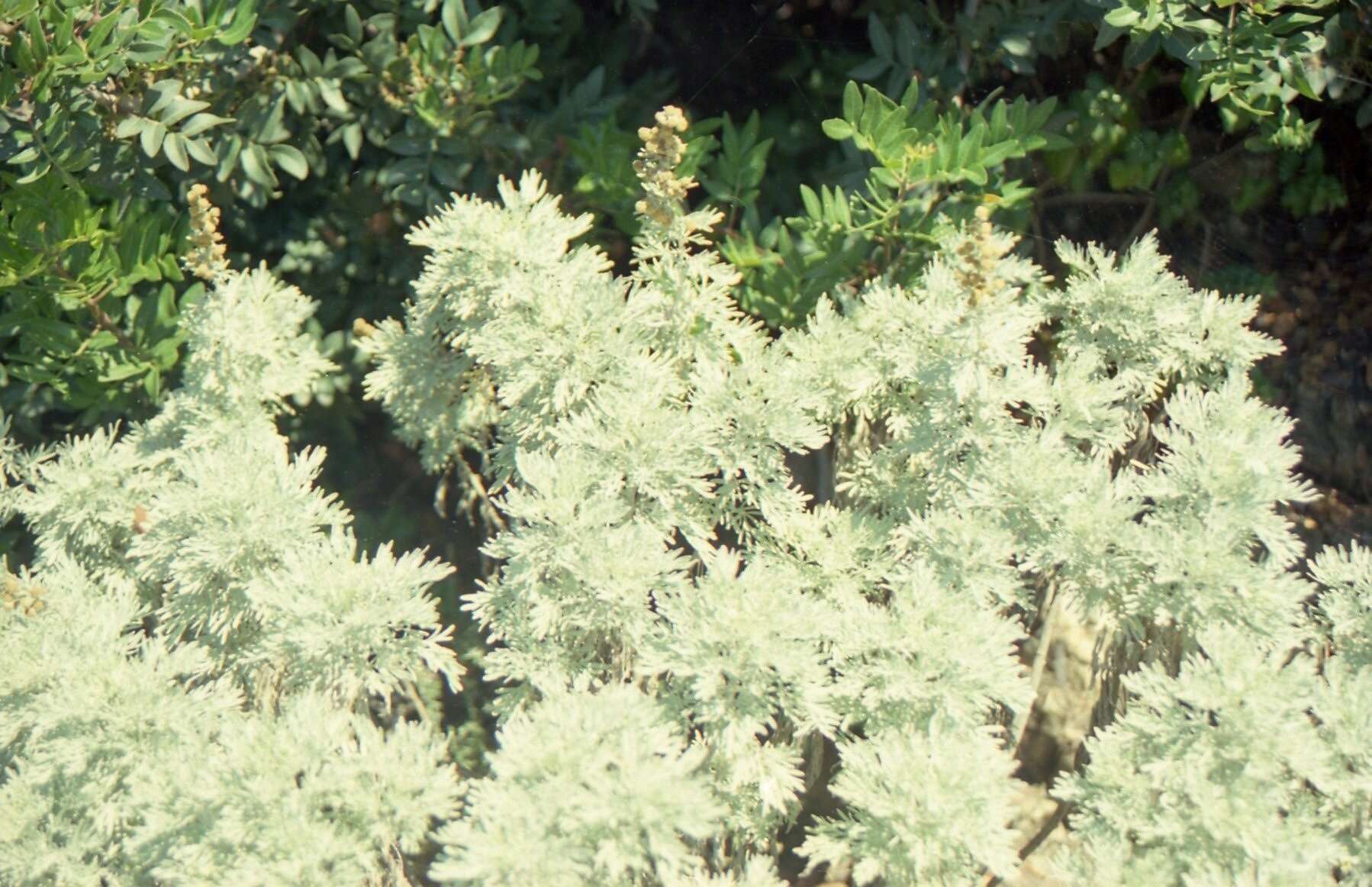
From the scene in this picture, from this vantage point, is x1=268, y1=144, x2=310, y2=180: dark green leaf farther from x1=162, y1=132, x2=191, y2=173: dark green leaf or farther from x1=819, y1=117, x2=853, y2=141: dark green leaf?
x1=819, y1=117, x2=853, y2=141: dark green leaf

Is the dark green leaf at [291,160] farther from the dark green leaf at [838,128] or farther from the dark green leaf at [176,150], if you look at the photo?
the dark green leaf at [838,128]

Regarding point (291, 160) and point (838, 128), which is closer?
point (838, 128)


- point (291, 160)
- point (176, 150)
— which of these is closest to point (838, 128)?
point (291, 160)

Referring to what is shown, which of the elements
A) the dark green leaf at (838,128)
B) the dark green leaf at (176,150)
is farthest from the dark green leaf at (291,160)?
the dark green leaf at (838,128)

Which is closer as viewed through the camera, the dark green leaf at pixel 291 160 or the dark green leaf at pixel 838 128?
the dark green leaf at pixel 838 128

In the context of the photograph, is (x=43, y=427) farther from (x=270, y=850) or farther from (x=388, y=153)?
(x=270, y=850)

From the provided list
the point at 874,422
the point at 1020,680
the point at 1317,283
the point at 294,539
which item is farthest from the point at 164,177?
the point at 1317,283

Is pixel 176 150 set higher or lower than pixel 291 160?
lower

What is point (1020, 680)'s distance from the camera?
1865 millimetres

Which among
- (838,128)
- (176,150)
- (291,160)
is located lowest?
(176,150)

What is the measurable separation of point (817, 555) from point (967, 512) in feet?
0.87

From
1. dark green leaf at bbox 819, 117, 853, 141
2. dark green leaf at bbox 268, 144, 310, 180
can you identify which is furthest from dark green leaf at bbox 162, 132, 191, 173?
dark green leaf at bbox 819, 117, 853, 141

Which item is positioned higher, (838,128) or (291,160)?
(838,128)

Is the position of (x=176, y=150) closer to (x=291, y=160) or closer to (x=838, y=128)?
(x=291, y=160)
